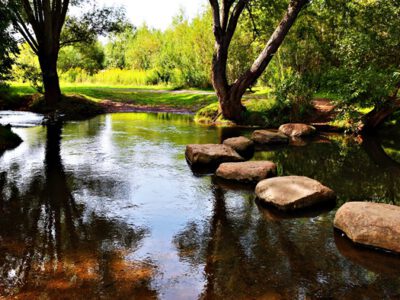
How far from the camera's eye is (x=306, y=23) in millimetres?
20906

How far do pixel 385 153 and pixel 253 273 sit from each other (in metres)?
8.55

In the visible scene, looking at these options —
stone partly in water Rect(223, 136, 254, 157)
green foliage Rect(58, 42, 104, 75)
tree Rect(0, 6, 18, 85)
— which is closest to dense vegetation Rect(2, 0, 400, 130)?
tree Rect(0, 6, 18, 85)

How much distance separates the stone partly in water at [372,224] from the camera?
5.12 meters

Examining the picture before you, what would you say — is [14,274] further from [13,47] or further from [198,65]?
[198,65]

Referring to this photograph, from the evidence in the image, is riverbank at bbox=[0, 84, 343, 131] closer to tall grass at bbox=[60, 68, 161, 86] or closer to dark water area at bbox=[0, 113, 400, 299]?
dark water area at bbox=[0, 113, 400, 299]

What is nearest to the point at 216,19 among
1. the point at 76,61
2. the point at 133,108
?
the point at 133,108

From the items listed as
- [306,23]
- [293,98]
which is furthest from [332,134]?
[306,23]

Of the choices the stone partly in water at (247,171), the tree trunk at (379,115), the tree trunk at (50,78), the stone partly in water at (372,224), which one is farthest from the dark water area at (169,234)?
the tree trunk at (50,78)

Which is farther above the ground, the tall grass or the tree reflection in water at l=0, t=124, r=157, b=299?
the tall grass

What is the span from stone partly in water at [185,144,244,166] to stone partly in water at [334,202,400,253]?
13.9 ft

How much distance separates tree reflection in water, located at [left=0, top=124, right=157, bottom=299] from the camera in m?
4.13

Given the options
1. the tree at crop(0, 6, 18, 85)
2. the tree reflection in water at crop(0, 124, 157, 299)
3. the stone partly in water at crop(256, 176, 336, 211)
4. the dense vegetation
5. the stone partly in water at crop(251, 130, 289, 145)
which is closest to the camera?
the tree reflection in water at crop(0, 124, 157, 299)

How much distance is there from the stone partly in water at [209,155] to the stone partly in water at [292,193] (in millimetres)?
2559

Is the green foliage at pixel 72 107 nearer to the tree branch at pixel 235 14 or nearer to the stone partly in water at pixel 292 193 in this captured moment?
the tree branch at pixel 235 14
